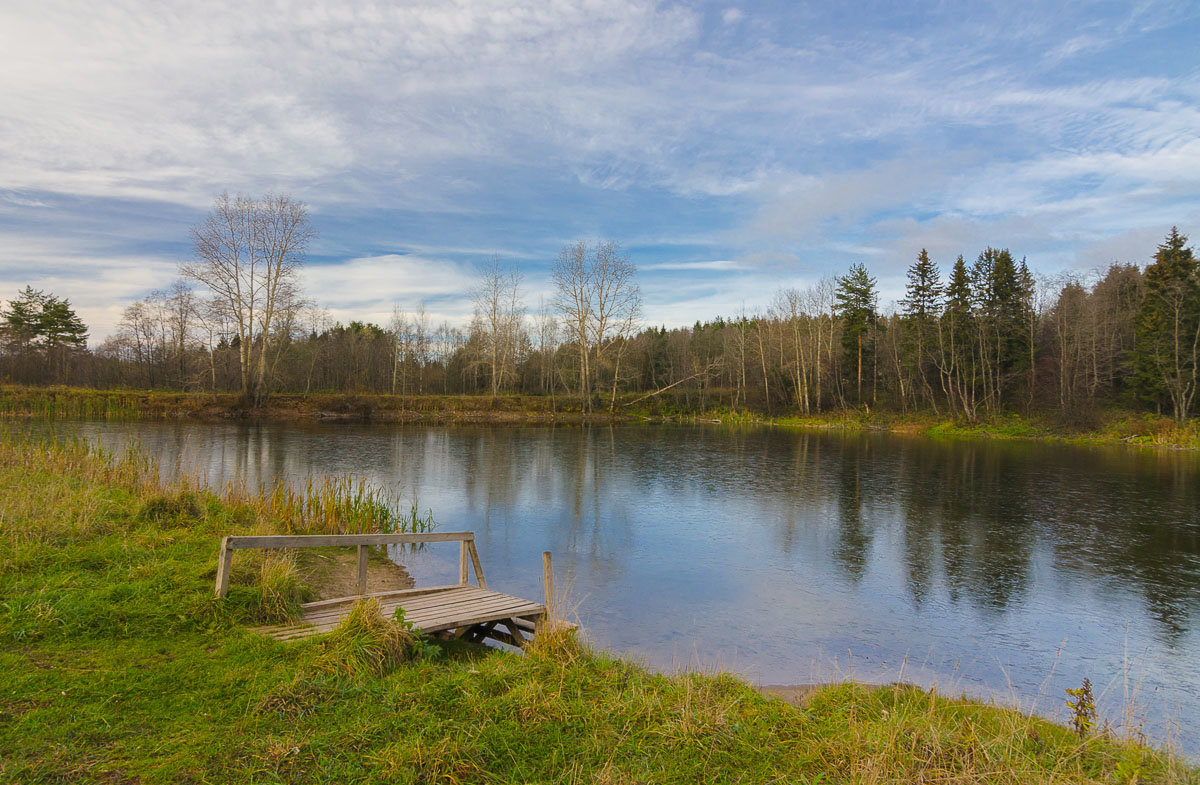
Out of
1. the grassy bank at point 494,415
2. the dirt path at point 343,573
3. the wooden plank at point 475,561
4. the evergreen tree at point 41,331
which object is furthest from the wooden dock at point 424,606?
the evergreen tree at point 41,331

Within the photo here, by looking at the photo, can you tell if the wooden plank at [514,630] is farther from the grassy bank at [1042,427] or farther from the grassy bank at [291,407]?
the grassy bank at [1042,427]

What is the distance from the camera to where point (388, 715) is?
4.33 m

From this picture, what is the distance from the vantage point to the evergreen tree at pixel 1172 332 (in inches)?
1439

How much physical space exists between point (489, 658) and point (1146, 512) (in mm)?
18161

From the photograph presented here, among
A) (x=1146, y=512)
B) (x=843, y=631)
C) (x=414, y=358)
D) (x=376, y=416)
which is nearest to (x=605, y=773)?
(x=843, y=631)

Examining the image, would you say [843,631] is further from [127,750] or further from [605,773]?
[127,750]

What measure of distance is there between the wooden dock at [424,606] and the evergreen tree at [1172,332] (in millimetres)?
43972

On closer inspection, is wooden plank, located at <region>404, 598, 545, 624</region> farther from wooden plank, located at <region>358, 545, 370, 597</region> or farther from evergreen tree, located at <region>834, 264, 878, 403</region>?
evergreen tree, located at <region>834, 264, 878, 403</region>

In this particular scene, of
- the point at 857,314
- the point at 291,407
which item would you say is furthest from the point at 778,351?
the point at 291,407

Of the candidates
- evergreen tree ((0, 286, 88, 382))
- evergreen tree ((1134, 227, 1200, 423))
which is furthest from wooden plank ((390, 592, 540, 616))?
evergreen tree ((0, 286, 88, 382))

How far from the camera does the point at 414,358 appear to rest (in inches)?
2672

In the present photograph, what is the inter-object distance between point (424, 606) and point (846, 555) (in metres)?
8.51

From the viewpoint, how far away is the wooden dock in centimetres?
607

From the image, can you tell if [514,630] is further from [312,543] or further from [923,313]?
[923,313]
